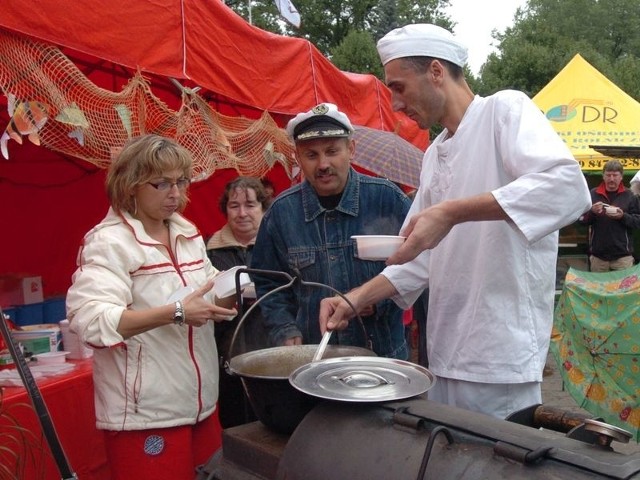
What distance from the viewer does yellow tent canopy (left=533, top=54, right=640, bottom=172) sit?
10.5 metres

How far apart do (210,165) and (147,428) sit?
1966mm

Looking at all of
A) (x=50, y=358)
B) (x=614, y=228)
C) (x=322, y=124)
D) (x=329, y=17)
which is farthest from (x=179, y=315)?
(x=329, y=17)

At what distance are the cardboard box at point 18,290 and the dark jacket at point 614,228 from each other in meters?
7.13

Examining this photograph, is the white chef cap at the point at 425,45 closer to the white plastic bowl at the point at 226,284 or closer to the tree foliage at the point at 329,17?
the white plastic bowl at the point at 226,284

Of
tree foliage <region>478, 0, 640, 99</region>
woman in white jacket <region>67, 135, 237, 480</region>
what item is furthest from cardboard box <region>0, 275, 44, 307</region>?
tree foliage <region>478, 0, 640, 99</region>

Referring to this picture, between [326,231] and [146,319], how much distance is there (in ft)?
2.60

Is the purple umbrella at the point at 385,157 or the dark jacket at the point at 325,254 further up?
the purple umbrella at the point at 385,157

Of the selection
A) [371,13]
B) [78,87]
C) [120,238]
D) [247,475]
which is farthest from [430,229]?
[371,13]

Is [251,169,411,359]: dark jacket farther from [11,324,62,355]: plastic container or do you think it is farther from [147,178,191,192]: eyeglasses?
[11,324,62,355]: plastic container

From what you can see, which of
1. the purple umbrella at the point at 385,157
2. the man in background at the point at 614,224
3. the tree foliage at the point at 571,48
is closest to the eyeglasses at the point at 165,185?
the purple umbrella at the point at 385,157

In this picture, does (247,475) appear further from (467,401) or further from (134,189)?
(134,189)

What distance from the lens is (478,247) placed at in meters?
1.91

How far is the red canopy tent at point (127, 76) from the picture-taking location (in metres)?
3.08

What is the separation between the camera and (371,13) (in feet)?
98.7
